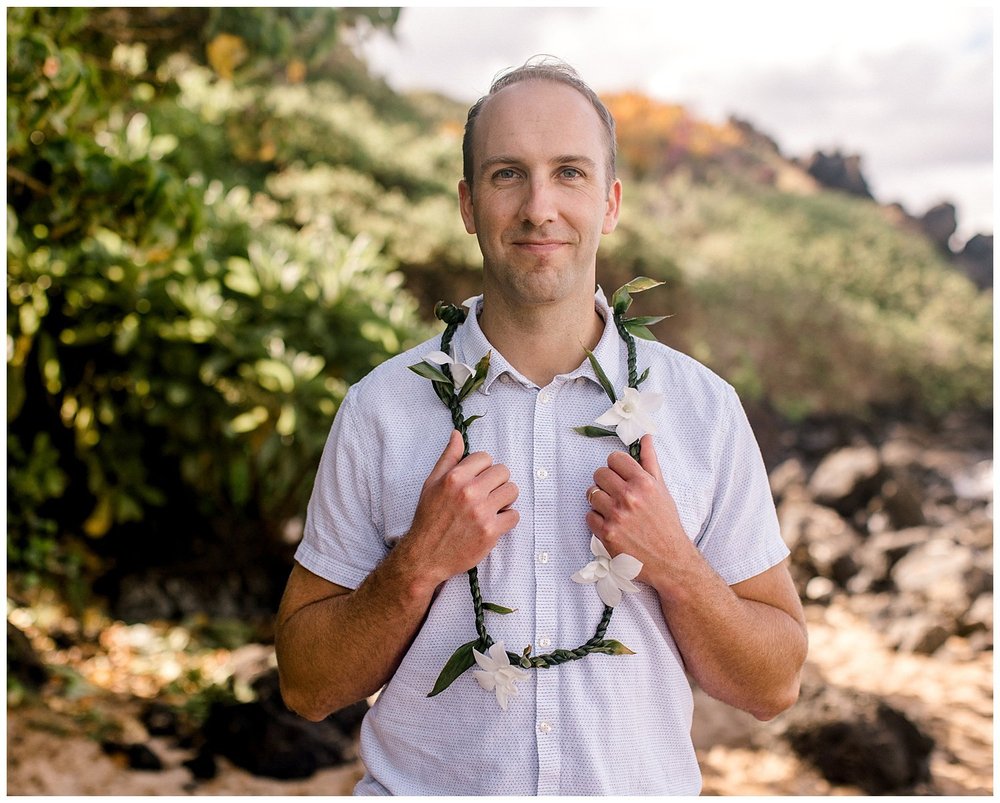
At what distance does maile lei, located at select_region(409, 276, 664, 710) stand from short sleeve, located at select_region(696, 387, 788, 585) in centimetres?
17

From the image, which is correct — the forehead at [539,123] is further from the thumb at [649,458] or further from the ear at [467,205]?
the thumb at [649,458]

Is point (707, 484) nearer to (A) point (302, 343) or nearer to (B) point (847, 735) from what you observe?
(A) point (302, 343)

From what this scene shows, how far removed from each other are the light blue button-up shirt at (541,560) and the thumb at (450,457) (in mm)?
98

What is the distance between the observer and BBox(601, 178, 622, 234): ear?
1.99 metres

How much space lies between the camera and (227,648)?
567cm

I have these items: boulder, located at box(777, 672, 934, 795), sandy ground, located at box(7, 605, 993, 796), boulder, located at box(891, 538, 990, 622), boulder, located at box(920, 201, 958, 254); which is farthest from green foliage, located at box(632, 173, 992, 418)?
boulder, located at box(777, 672, 934, 795)

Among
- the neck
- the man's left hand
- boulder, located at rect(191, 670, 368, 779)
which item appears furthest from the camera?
boulder, located at rect(191, 670, 368, 779)

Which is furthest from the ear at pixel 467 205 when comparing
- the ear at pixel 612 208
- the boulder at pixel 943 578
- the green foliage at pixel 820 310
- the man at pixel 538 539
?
the green foliage at pixel 820 310

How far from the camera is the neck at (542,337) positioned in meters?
1.95

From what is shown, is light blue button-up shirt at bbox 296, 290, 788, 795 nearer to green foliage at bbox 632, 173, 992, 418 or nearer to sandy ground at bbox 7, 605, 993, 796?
sandy ground at bbox 7, 605, 993, 796

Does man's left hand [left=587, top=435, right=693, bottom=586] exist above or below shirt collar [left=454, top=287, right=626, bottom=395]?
below

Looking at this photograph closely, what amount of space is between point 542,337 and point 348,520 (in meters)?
0.50

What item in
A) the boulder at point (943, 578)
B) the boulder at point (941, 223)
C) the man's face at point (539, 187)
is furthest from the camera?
the boulder at point (941, 223)

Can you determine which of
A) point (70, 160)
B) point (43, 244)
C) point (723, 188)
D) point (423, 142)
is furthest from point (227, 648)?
point (723, 188)
